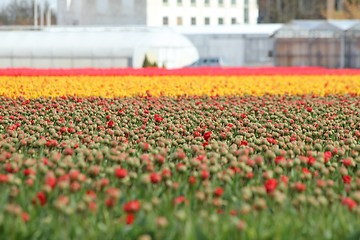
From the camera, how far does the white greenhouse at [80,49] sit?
37.9 m

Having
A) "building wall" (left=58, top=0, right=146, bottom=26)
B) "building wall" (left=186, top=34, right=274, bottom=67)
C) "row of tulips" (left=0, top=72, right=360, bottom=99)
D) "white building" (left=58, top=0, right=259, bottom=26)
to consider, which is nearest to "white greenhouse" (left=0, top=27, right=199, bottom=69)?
"building wall" (left=186, top=34, right=274, bottom=67)

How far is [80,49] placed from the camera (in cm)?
3841

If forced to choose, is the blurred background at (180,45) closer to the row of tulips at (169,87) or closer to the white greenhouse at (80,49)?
the white greenhouse at (80,49)

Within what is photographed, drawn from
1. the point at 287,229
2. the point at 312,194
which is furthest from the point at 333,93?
the point at 287,229

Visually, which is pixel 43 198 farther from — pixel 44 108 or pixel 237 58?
pixel 237 58

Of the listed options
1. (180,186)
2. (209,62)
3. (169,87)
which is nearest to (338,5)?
(209,62)

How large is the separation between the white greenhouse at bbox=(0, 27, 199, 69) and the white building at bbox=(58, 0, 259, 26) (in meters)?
34.7

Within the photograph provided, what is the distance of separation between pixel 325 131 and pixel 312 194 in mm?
4711

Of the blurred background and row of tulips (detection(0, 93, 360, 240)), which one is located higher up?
the blurred background

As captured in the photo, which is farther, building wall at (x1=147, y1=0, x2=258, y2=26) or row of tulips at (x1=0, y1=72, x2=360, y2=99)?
building wall at (x1=147, y1=0, x2=258, y2=26)

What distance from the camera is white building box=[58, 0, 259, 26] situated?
75.8 meters

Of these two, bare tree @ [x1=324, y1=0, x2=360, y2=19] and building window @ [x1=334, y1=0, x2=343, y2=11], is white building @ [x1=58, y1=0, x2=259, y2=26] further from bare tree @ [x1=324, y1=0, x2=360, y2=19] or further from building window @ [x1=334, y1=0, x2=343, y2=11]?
bare tree @ [x1=324, y1=0, x2=360, y2=19]

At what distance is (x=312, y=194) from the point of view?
18.7ft

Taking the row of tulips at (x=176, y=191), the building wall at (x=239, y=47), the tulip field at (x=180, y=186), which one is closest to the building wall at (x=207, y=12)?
the building wall at (x=239, y=47)
